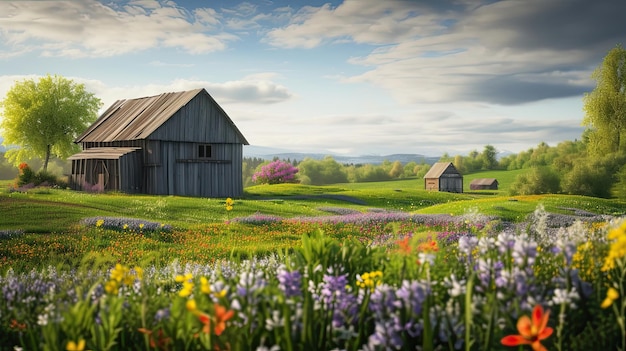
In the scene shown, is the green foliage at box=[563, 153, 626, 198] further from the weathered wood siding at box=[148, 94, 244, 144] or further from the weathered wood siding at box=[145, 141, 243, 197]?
the weathered wood siding at box=[148, 94, 244, 144]

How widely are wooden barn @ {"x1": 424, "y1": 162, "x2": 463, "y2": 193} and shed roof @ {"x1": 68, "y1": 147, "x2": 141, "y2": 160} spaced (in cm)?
4441

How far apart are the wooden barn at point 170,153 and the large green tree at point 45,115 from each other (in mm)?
17296

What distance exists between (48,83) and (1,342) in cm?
6196

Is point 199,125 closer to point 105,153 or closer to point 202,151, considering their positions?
point 202,151

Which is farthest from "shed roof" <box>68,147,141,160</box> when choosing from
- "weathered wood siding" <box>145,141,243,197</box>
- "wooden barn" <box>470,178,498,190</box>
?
"wooden barn" <box>470,178,498,190</box>

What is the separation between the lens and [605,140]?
53.8 metres

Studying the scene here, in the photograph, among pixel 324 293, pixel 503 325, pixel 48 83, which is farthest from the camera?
pixel 48 83

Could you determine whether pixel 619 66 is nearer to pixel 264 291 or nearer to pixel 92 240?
pixel 92 240

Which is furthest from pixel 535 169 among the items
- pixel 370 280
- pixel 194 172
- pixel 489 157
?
pixel 489 157

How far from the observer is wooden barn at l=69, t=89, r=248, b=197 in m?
38.7

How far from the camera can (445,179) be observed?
7344cm

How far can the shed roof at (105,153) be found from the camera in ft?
127

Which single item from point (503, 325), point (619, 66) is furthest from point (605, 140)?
point (503, 325)

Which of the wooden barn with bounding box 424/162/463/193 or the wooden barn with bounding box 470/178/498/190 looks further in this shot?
the wooden barn with bounding box 470/178/498/190
